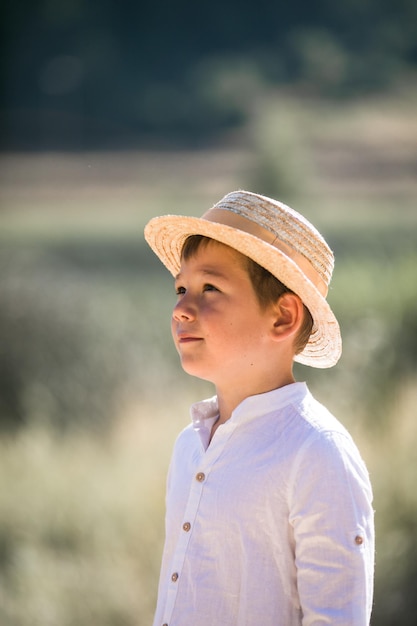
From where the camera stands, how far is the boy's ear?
5.52 feet

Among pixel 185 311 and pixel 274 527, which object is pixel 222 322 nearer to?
pixel 185 311

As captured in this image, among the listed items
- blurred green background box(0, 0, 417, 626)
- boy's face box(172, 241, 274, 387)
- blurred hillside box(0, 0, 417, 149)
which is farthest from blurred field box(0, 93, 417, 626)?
boy's face box(172, 241, 274, 387)

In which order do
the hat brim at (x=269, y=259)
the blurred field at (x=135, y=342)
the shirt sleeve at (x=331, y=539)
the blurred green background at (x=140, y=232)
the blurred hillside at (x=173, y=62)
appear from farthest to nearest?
the blurred hillside at (x=173, y=62), the blurred green background at (x=140, y=232), the blurred field at (x=135, y=342), the hat brim at (x=269, y=259), the shirt sleeve at (x=331, y=539)

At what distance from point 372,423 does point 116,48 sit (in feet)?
10.7

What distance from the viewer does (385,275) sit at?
4590 mm

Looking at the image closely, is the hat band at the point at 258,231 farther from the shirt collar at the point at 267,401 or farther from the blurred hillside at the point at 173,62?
the blurred hillside at the point at 173,62

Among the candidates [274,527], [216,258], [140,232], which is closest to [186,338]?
[216,258]

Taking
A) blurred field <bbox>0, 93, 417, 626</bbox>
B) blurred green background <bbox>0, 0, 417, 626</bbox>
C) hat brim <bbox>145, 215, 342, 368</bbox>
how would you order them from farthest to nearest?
blurred green background <bbox>0, 0, 417, 626</bbox>, blurred field <bbox>0, 93, 417, 626</bbox>, hat brim <bbox>145, 215, 342, 368</bbox>

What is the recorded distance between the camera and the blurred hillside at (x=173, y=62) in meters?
5.43

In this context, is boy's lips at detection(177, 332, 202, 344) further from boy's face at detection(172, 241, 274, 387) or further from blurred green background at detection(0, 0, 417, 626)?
blurred green background at detection(0, 0, 417, 626)

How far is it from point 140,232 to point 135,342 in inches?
68.4

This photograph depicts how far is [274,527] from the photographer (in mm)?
1491

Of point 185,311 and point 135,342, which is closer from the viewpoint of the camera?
point 185,311

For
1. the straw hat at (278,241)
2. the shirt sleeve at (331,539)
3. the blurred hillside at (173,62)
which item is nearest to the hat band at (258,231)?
the straw hat at (278,241)
